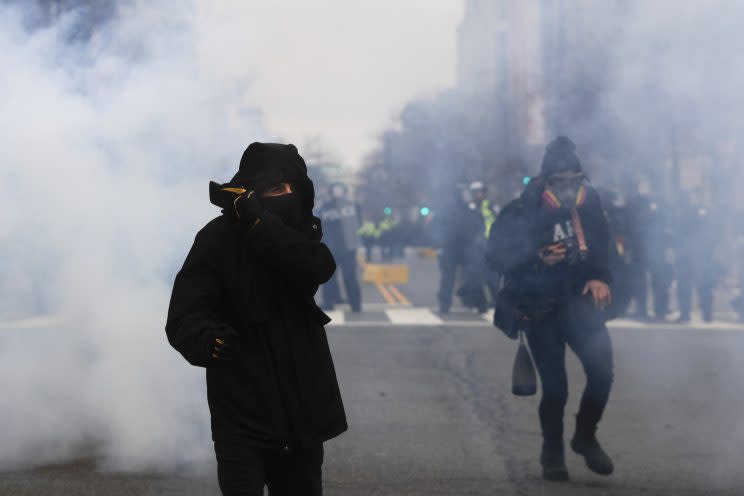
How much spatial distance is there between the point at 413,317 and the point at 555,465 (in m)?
10.1

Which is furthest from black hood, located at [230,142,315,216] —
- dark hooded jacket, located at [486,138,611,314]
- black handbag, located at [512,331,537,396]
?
black handbag, located at [512,331,537,396]

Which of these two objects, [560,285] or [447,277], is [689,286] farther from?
[560,285]

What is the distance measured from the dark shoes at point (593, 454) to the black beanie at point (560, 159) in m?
1.32

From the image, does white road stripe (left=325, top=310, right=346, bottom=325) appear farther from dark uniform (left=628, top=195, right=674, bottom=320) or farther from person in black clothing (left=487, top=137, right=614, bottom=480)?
person in black clothing (left=487, top=137, right=614, bottom=480)

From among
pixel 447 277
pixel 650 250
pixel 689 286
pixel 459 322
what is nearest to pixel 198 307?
pixel 459 322

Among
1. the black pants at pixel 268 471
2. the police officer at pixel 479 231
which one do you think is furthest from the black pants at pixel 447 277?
the black pants at pixel 268 471

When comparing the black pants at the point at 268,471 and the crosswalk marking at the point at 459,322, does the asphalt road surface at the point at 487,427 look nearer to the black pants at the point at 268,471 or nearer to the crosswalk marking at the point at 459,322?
the crosswalk marking at the point at 459,322

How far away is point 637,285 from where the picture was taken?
53.3 feet

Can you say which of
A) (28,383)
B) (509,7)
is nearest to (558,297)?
(28,383)

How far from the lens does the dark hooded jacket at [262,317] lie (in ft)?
12.8

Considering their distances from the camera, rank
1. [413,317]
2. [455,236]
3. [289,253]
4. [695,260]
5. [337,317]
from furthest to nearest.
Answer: [455,236] < [413,317] < [337,317] < [695,260] < [289,253]

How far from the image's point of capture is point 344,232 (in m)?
17.4

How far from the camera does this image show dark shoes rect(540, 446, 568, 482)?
6543mm

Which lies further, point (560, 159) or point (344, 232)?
point (344, 232)
